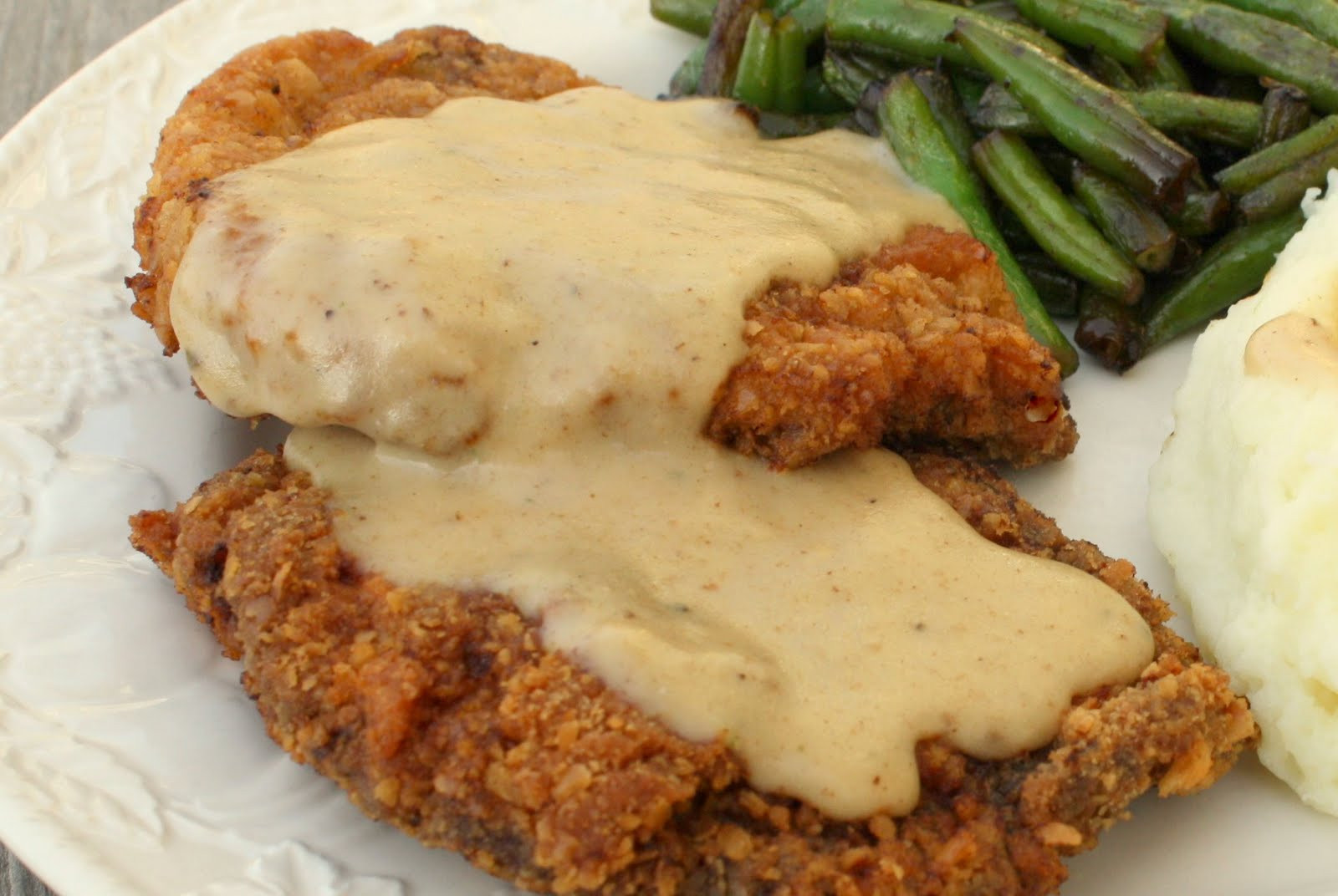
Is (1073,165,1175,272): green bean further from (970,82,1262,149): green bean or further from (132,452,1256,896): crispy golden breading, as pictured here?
(132,452,1256,896): crispy golden breading

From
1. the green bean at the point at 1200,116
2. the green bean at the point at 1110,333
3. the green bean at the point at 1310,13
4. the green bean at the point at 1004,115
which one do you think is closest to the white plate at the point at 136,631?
the green bean at the point at 1110,333

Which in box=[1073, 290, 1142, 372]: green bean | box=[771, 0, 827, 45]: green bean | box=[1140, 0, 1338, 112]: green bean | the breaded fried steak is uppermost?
box=[771, 0, 827, 45]: green bean

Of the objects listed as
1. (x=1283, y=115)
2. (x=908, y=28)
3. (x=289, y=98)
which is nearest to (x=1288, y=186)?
(x=1283, y=115)

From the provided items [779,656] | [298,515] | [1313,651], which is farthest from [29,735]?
[1313,651]

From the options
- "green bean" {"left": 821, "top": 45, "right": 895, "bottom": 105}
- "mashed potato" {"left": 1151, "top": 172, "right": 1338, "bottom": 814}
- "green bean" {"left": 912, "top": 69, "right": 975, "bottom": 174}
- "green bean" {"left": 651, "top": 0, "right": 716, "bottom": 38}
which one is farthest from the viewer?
"green bean" {"left": 651, "top": 0, "right": 716, "bottom": 38}

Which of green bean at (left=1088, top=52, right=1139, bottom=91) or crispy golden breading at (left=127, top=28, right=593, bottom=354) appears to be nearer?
crispy golden breading at (left=127, top=28, right=593, bottom=354)

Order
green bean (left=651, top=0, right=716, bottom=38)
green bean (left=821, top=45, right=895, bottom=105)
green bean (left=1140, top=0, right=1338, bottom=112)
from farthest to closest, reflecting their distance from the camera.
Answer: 1. green bean (left=651, top=0, right=716, bottom=38)
2. green bean (left=821, top=45, right=895, bottom=105)
3. green bean (left=1140, top=0, right=1338, bottom=112)

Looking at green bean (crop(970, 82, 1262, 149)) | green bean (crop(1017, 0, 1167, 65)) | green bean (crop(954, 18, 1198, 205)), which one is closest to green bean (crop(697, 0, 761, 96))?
green bean (crop(954, 18, 1198, 205))

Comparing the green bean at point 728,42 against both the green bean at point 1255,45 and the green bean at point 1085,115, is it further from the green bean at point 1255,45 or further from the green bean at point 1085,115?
the green bean at point 1255,45
